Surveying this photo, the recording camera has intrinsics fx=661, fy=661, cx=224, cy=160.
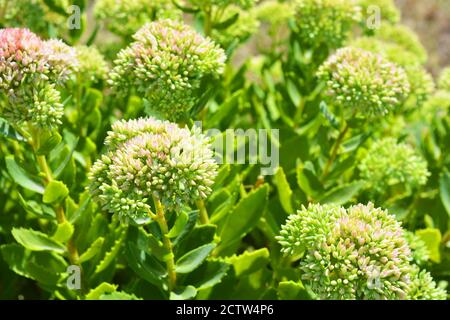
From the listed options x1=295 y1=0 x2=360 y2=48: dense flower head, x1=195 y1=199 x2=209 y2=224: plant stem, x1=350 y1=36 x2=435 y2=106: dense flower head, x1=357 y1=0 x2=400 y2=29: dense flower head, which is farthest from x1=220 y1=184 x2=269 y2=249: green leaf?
x1=357 y1=0 x2=400 y2=29: dense flower head

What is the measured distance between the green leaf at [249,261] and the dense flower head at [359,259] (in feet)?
1.90

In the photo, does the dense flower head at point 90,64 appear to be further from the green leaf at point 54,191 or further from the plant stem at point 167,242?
the plant stem at point 167,242

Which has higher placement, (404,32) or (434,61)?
(434,61)

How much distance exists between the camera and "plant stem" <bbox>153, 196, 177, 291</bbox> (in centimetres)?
189

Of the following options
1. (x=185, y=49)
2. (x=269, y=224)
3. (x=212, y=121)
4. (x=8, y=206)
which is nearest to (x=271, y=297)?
(x=269, y=224)

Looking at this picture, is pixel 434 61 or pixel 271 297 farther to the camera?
pixel 434 61

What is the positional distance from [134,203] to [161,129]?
9.5 inches

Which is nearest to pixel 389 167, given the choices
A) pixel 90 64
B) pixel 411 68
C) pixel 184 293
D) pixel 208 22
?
pixel 411 68

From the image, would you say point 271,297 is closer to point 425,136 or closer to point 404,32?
point 425,136

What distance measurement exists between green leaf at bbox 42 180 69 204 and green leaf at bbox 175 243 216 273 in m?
0.45

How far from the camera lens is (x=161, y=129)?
→ 1897 mm

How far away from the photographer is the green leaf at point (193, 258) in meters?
2.11

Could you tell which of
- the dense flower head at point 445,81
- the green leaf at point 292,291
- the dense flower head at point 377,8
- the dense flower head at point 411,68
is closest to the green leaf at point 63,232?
the green leaf at point 292,291

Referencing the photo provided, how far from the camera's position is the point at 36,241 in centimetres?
231
